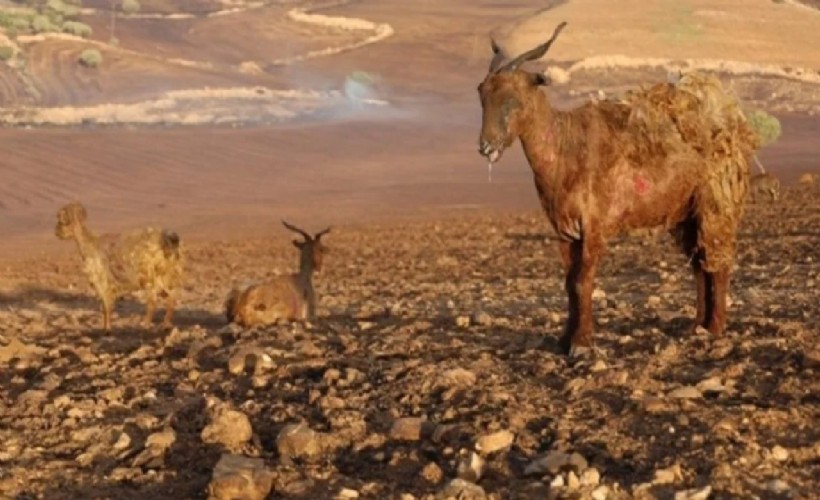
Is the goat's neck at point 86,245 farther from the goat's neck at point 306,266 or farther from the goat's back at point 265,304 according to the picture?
the goat's neck at point 306,266

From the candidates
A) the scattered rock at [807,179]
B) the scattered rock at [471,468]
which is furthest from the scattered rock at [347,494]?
the scattered rock at [807,179]

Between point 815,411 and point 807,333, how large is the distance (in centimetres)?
185

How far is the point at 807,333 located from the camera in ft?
27.1

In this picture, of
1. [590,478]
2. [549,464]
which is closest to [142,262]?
[549,464]

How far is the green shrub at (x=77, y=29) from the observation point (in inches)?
2279

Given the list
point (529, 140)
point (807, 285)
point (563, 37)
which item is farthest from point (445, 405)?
point (563, 37)

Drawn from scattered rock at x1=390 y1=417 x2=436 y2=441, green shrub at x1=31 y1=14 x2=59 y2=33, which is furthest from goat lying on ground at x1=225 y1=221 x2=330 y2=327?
green shrub at x1=31 y1=14 x2=59 y2=33

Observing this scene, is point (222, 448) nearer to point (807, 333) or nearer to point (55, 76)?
point (807, 333)

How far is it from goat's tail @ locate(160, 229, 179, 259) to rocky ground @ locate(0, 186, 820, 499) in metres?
1.27

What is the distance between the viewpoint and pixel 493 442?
6.30 metres

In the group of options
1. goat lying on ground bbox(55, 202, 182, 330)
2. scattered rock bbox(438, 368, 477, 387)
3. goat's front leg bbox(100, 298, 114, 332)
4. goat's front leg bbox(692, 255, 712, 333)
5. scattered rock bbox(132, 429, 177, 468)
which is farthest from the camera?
goat lying on ground bbox(55, 202, 182, 330)

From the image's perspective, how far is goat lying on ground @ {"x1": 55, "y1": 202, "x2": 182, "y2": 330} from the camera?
1306 cm

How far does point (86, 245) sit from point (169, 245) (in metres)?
0.80

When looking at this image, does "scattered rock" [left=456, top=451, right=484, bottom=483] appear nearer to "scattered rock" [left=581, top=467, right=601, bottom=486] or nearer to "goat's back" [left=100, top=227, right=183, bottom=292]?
"scattered rock" [left=581, top=467, right=601, bottom=486]
